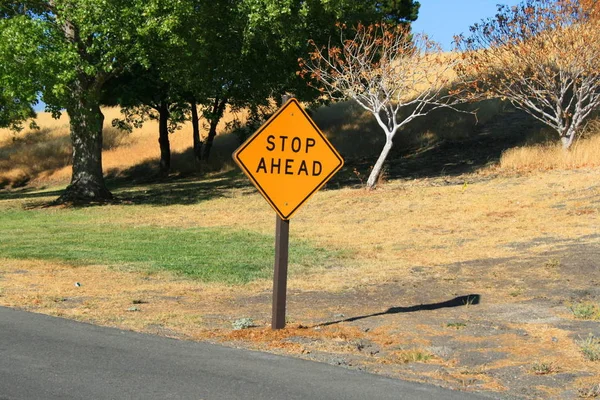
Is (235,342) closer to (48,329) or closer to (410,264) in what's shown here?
(48,329)

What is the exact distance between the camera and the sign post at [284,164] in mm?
8352

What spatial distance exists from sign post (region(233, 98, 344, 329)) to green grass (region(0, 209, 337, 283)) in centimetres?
412

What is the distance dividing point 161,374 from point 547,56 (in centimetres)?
2093

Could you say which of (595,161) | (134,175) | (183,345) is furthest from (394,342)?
(134,175)

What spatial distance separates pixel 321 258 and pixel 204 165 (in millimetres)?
23897

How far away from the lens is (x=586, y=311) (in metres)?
9.33

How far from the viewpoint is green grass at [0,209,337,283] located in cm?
1387

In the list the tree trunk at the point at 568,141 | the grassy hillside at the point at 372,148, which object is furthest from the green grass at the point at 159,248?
the tree trunk at the point at 568,141

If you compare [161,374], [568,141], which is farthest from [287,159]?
[568,141]

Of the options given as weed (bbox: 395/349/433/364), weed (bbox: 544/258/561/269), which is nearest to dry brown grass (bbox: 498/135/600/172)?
weed (bbox: 544/258/561/269)

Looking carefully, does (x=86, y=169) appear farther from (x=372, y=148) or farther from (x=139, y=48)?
(x=372, y=148)

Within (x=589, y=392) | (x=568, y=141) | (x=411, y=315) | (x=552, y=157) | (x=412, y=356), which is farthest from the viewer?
(x=568, y=141)

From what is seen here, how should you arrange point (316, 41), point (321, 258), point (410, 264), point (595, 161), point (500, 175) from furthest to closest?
point (316, 41) → point (500, 175) → point (595, 161) → point (321, 258) → point (410, 264)

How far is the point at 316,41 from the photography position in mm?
27938
